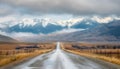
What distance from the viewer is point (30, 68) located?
1091 inches
